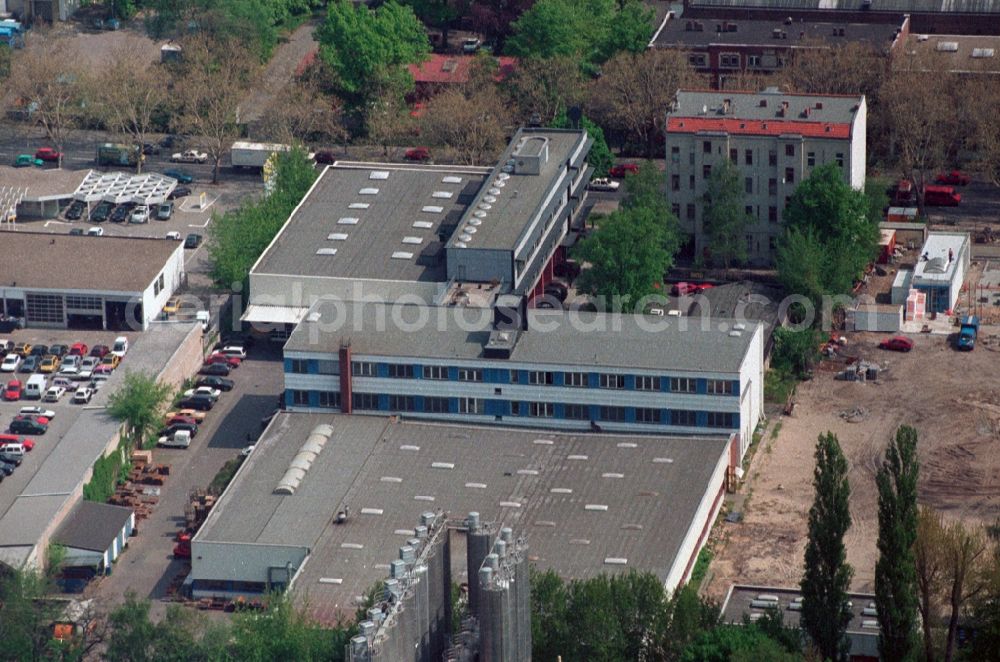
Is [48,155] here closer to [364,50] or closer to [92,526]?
[364,50]

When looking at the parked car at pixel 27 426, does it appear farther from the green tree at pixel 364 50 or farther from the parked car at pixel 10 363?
the green tree at pixel 364 50

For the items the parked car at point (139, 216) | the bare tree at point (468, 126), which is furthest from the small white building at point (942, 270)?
the parked car at point (139, 216)

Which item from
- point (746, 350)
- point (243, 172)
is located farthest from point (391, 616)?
point (243, 172)

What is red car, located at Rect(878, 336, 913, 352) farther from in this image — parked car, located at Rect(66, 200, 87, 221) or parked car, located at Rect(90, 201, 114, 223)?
parked car, located at Rect(66, 200, 87, 221)

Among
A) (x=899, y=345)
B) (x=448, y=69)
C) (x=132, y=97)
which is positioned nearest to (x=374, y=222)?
(x=132, y=97)

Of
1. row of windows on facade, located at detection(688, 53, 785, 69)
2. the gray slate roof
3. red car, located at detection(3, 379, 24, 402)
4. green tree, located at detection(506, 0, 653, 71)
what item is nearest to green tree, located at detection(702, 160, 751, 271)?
row of windows on facade, located at detection(688, 53, 785, 69)

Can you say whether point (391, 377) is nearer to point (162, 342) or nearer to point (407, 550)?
point (162, 342)
